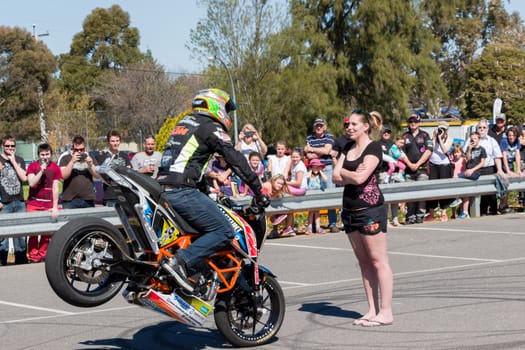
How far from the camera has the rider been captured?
693 centimetres

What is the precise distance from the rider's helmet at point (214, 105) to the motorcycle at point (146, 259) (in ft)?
2.14

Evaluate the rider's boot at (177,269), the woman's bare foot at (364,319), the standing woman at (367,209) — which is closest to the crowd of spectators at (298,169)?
the standing woman at (367,209)

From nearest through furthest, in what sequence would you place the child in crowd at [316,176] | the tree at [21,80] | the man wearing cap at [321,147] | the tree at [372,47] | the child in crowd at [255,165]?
the child in crowd at [255,165]
the man wearing cap at [321,147]
the child in crowd at [316,176]
the tree at [372,47]
the tree at [21,80]

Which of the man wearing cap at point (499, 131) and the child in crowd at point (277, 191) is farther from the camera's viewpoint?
the man wearing cap at point (499, 131)

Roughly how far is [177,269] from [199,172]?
78cm

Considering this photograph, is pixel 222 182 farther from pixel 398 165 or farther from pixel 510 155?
pixel 510 155

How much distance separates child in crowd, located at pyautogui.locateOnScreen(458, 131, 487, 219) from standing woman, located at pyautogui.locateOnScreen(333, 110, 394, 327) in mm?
10618

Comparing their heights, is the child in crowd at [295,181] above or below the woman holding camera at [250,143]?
below

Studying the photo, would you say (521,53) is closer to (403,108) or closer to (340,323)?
(403,108)

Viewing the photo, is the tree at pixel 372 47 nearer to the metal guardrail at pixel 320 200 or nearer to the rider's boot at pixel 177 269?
the metal guardrail at pixel 320 200

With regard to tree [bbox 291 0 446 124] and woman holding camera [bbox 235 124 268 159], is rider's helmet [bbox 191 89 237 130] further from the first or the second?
tree [bbox 291 0 446 124]

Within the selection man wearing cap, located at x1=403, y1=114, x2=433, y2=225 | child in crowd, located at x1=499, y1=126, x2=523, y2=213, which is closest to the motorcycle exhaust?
man wearing cap, located at x1=403, y1=114, x2=433, y2=225

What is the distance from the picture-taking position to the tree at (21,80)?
216 feet

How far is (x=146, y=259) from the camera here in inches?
272
